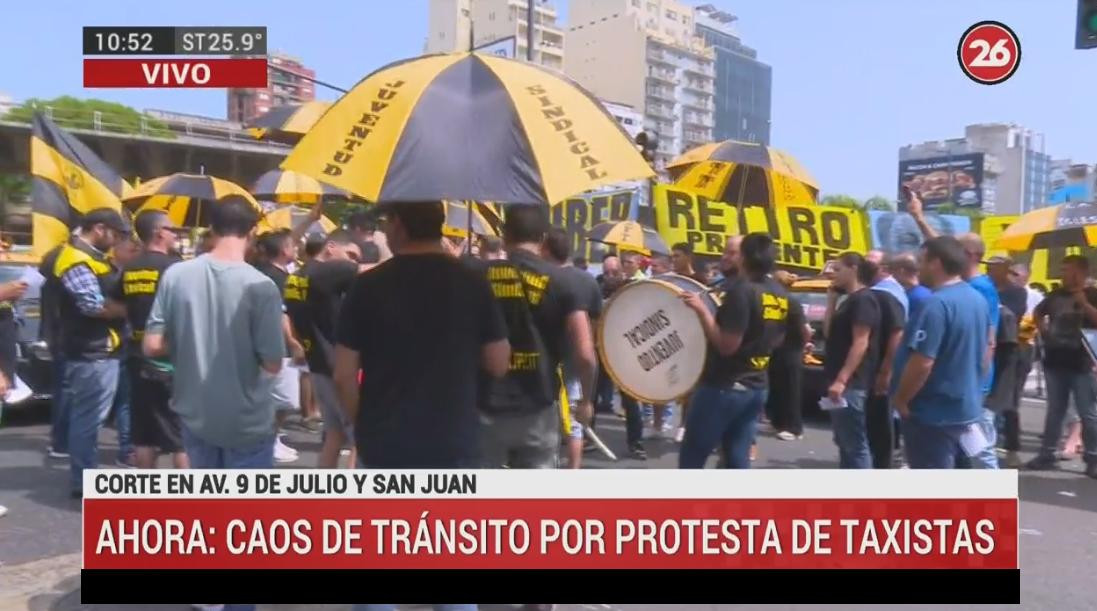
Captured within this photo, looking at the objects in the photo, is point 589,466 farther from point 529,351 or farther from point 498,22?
point 498,22

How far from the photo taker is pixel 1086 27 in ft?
25.9

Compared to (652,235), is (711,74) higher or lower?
higher

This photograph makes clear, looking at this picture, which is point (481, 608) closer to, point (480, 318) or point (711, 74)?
point (480, 318)

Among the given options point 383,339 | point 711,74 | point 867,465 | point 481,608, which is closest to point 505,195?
point 383,339

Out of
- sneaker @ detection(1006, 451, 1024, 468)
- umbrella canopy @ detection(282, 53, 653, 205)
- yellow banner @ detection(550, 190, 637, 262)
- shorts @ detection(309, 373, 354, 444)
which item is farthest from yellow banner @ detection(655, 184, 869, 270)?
umbrella canopy @ detection(282, 53, 653, 205)

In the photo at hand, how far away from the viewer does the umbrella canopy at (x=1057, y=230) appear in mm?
9547

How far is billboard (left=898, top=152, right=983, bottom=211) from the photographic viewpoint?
97.1m

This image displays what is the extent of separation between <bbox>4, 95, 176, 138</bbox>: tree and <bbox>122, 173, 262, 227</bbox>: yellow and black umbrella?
172 ft

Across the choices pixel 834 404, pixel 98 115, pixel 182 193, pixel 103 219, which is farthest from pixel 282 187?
pixel 98 115

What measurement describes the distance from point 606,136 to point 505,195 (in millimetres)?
546

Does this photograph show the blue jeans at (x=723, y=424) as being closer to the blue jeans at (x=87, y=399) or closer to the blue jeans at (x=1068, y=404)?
the blue jeans at (x=87, y=399)

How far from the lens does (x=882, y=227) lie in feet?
46.9

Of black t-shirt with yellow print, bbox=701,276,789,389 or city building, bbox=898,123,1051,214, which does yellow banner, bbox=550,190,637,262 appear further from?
city building, bbox=898,123,1051,214
